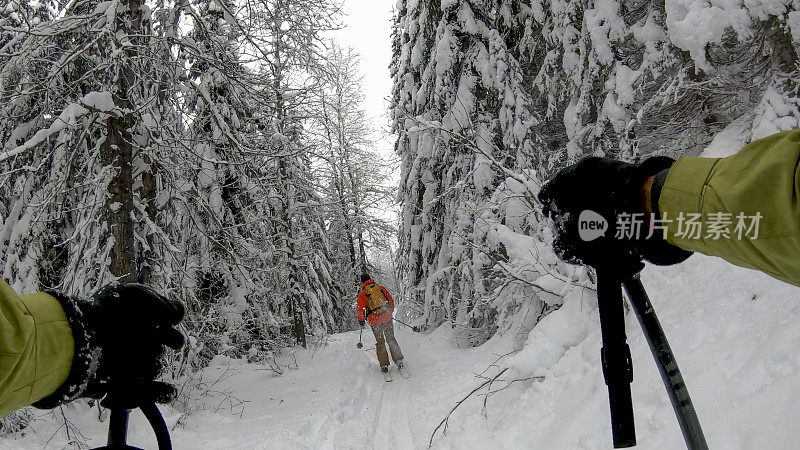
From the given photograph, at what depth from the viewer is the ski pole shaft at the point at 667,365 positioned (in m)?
1.49

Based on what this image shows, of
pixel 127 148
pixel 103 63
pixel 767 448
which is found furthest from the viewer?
pixel 127 148

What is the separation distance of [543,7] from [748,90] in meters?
4.22

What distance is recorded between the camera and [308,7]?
21.8 ft

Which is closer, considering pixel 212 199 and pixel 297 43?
pixel 297 43

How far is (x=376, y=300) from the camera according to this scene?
944 cm

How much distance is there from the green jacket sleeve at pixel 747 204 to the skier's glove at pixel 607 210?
0.09 metres

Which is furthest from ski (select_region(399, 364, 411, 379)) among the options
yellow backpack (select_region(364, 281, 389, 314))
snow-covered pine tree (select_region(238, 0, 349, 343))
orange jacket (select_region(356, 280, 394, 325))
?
snow-covered pine tree (select_region(238, 0, 349, 343))

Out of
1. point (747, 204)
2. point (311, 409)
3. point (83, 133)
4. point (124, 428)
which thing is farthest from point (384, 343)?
point (747, 204)

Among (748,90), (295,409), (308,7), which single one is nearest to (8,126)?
(308,7)

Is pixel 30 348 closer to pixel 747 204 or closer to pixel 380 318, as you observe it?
pixel 747 204

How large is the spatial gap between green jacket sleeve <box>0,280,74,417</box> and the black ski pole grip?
1709 millimetres

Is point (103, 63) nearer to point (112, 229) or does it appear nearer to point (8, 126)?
point (112, 229)

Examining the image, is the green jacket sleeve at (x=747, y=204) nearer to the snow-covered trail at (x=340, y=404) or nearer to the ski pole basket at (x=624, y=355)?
the ski pole basket at (x=624, y=355)

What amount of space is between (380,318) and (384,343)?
565 mm
